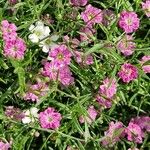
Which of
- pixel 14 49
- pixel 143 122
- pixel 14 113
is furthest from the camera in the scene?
pixel 143 122

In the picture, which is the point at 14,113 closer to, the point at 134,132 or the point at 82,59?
the point at 82,59

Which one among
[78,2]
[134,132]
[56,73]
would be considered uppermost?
[78,2]

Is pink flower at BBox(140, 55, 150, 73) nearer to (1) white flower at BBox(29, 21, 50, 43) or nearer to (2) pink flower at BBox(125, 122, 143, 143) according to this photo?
(2) pink flower at BBox(125, 122, 143, 143)

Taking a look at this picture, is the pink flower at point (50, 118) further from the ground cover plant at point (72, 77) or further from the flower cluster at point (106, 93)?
the flower cluster at point (106, 93)

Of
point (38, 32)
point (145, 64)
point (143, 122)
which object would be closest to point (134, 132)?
point (143, 122)

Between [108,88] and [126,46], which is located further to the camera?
[126,46]

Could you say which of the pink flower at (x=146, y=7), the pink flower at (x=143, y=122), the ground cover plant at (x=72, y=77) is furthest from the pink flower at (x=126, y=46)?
the pink flower at (x=143, y=122)
